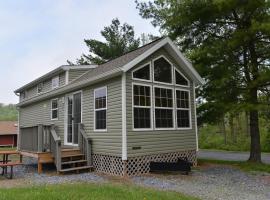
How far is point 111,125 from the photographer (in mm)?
9836

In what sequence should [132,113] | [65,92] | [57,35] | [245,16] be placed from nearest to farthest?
[132,113] → [245,16] → [65,92] → [57,35]

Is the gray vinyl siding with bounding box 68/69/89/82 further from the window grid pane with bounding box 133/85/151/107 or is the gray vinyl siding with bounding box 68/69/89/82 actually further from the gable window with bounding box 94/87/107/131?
the window grid pane with bounding box 133/85/151/107

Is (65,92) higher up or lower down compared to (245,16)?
lower down

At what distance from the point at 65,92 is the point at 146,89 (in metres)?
4.40

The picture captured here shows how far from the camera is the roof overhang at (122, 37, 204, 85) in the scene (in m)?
9.50

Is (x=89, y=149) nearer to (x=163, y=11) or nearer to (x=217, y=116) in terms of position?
(x=217, y=116)

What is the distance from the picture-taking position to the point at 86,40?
27.7 meters

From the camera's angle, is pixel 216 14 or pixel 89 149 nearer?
pixel 89 149

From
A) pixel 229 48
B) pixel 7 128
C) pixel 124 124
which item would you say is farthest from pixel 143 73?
pixel 7 128

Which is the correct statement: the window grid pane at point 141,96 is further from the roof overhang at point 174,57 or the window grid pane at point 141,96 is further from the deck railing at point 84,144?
the deck railing at point 84,144

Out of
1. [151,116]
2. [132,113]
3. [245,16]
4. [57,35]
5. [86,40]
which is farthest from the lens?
[86,40]

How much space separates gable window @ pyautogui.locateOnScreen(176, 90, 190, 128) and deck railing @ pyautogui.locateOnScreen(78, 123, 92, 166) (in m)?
3.65

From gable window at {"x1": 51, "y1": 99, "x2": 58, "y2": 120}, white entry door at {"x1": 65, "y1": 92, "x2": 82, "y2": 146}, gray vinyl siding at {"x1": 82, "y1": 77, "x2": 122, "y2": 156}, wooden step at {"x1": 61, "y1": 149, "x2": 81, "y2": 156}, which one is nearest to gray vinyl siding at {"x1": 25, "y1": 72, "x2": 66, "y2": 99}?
gable window at {"x1": 51, "y1": 99, "x2": 58, "y2": 120}

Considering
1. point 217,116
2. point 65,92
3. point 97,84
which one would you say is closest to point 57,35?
point 65,92
